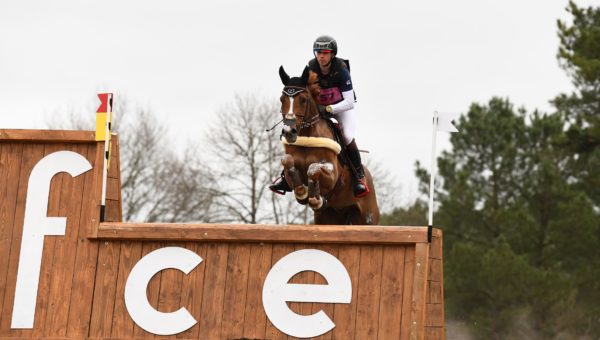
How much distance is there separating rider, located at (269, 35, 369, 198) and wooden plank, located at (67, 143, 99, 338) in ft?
7.14

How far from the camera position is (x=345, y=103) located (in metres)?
11.0

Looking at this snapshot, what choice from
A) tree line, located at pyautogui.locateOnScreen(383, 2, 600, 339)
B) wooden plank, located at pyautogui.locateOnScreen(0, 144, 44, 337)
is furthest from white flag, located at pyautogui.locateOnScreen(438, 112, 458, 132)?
tree line, located at pyautogui.locateOnScreen(383, 2, 600, 339)

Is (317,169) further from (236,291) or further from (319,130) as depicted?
(236,291)

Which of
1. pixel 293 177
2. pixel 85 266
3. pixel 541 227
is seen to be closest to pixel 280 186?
pixel 293 177

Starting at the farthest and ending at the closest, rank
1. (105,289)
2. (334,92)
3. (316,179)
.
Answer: (334,92) → (316,179) → (105,289)

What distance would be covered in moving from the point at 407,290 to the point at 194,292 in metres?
1.80

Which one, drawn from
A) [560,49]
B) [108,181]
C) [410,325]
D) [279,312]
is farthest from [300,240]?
[560,49]

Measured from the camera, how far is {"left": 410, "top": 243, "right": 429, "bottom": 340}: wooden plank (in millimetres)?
8562

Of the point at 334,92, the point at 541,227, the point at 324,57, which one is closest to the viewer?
the point at 324,57

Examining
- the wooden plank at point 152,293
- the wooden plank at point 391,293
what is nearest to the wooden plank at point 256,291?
the wooden plank at point 152,293

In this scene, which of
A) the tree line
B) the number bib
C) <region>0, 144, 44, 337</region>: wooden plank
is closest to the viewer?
<region>0, 144, 44, 337</region>: wooden plank

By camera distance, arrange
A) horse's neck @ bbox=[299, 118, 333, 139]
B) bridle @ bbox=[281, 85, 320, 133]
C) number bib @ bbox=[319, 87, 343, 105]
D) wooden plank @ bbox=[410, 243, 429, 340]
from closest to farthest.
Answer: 1. wooden plank @ bbox=[410, 243, 429, 340]
2. bridle @ bbox=[281, 85, 320, 133]
3. horse's neck @ bbox=[299, 118, 333, 139]
4. number bib @ bbox=[319, 87, 343, 105]

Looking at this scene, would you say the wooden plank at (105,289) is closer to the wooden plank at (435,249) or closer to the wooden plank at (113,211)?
the wooden plank at (113,211)

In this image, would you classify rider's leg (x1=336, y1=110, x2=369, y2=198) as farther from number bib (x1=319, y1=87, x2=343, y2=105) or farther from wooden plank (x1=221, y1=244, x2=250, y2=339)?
wooden plank (x1=221, y1=244, x2=250, y2=339)
